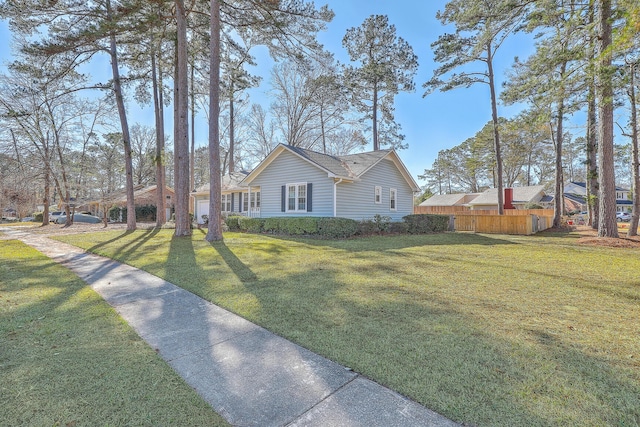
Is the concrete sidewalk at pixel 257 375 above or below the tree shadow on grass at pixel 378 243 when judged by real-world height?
below

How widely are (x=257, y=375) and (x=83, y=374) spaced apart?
1.37 metres

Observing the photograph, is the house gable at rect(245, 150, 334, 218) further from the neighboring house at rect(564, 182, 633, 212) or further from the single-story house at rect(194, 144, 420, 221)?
the neighboring house at rect(564, 182, 633, 212)

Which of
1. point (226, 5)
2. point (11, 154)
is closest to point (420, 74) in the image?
point (226, 5)

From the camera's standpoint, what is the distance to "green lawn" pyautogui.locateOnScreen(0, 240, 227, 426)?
73.4 inches

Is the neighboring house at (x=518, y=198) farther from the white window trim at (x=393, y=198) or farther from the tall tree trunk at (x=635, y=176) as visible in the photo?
the white window trim at (x=393, y=198)

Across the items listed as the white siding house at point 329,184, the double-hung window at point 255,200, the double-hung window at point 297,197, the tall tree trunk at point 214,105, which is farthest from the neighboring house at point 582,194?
the tall tree trunk at point 214,105

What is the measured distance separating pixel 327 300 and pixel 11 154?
78.2ft

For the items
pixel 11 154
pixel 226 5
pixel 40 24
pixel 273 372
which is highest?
pixel 226 5

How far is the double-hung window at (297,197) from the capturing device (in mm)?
14594

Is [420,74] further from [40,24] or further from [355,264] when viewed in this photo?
[40,24]

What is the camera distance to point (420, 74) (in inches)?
832

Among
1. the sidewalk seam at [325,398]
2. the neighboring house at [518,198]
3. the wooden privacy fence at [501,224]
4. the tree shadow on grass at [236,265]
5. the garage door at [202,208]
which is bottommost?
the sidewalk seam at [325,398]

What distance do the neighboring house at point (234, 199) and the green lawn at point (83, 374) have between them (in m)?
14.0

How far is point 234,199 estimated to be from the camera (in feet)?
67.5
